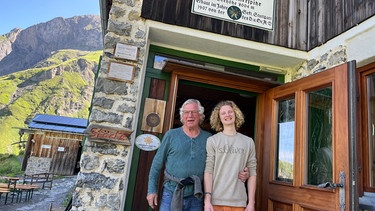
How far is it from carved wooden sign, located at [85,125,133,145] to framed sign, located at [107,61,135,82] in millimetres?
540

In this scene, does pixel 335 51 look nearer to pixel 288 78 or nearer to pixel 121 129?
pixel 288 78

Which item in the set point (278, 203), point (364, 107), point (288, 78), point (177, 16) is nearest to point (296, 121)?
point (364, 107)

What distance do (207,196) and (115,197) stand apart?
3.47ft

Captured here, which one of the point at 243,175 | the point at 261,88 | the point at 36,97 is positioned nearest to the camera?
the point at 243,175

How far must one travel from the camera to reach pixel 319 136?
261cm

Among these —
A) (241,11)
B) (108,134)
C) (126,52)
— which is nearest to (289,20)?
(241,11)

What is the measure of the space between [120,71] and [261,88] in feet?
5.60

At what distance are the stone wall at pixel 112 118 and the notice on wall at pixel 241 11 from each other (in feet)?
2.57

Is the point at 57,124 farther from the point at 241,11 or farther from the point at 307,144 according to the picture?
the point at 307,144

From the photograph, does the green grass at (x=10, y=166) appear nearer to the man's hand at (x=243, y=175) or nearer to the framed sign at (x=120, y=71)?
the framed sign at (x=120, y=71)

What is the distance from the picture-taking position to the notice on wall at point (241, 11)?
329cm

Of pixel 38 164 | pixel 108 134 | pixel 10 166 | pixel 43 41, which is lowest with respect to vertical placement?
pixel 10 166

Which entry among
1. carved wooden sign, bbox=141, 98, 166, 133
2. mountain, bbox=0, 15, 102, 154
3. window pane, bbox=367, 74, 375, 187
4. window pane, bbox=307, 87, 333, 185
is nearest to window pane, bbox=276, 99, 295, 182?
window pane, bbox=307, 87, 333, 185

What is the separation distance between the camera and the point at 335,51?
9.68ft
